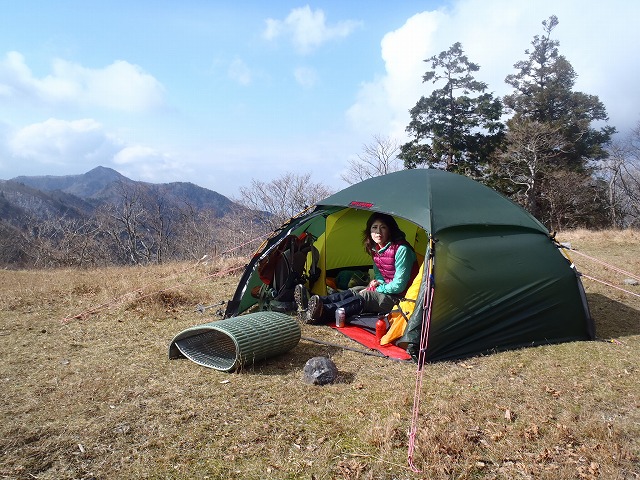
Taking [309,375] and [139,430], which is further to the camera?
[309,375]

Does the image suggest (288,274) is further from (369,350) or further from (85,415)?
(85,415)

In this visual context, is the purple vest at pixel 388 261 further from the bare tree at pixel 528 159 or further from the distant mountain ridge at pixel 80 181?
the distant mountain ridge at pixel 80 181

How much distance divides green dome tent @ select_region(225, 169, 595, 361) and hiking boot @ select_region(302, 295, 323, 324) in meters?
1.32

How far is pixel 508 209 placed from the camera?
5.55 metres

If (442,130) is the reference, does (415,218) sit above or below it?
below

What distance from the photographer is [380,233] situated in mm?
5793

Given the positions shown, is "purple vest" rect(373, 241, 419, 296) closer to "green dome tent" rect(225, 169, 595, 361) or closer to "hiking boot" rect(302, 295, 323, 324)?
"green dome tent" rect(225, 169, 595, 361)

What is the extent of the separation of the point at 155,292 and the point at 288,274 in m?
2.17

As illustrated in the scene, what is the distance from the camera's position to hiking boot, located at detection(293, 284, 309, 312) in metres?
6.25

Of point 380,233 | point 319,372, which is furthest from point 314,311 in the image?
point 319,372

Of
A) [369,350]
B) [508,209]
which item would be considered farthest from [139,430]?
[508,209]

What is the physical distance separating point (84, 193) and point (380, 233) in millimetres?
145942

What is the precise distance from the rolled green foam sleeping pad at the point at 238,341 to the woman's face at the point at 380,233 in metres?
1.75

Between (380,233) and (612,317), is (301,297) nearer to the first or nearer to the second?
(380,233)
